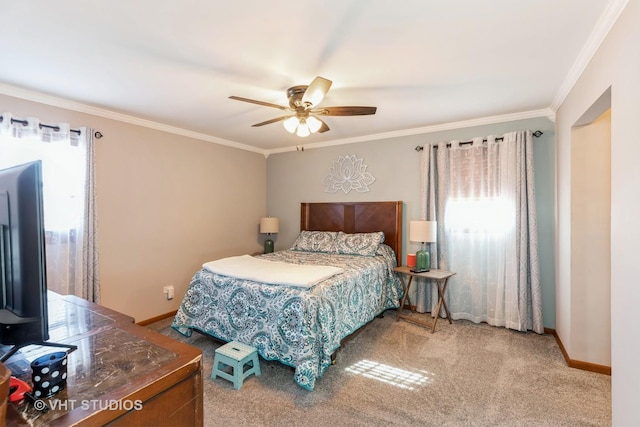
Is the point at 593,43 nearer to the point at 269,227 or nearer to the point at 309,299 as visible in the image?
the point at 309,299

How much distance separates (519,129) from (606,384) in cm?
241

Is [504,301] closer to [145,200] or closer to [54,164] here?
[145,200]

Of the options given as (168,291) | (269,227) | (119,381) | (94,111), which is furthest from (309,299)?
(94,111)

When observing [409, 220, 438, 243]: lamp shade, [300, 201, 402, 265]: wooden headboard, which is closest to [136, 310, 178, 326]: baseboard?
[300, 201, 402, 265]: wooden headboard

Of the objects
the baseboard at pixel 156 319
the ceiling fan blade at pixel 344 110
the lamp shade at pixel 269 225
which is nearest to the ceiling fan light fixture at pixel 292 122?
the ceiling fan blade at pixel 344 110

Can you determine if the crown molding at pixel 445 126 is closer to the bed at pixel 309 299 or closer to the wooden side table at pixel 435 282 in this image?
the bed at pixel 309 299

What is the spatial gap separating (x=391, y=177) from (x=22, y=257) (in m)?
3.74

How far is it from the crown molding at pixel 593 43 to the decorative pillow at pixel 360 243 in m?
2.31

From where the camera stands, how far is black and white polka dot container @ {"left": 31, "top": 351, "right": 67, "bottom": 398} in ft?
2.48

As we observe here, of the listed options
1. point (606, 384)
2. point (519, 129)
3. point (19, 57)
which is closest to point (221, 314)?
point (19, 57)

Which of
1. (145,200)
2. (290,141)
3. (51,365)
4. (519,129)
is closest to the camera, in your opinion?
(51,365)

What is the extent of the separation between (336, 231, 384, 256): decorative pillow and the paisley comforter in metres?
0.40

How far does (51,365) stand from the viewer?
0.78m

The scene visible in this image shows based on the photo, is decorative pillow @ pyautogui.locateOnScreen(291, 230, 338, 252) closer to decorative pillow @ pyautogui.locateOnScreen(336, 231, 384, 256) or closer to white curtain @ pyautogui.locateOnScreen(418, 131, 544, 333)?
decorative pillow @ pyautogui.locateOnScreen(336, 231, 384, 256)
